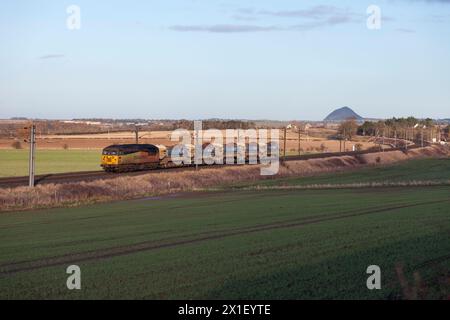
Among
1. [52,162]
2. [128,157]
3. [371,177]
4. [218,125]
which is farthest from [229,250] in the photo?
[218,125]

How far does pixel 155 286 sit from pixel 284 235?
9932 millimetres

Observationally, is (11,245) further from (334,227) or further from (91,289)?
(334,227)

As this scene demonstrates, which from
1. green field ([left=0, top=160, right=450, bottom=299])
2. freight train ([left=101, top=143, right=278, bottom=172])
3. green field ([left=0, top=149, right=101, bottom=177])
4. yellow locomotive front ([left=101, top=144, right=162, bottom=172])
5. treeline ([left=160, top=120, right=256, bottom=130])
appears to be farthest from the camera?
treeline ([left=160, top=120, right=256, bottom=130])

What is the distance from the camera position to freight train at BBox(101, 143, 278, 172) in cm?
6906

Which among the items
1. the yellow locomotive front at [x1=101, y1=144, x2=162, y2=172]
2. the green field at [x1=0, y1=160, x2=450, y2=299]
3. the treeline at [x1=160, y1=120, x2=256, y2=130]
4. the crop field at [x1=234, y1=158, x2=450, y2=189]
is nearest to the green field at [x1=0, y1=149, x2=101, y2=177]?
the yellow locomotive front at [x1=101, y1=144, x2=162, y2=172]

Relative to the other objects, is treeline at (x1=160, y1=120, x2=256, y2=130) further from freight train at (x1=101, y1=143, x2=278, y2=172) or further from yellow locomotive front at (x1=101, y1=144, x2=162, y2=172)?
yellow locomotive front at (x1=101, y1=144, x2=162, y2=172)

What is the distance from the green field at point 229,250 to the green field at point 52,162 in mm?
34255

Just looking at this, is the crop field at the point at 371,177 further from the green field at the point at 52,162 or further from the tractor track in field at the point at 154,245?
the tractor track in field at the point at 154,245

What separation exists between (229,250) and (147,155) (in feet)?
173

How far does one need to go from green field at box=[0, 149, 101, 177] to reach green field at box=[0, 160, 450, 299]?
34.3 metres

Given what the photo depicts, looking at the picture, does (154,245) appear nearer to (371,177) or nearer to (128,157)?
(128,157)

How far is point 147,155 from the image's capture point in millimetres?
73188

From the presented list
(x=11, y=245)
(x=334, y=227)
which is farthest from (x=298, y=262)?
(x=11, y=245)

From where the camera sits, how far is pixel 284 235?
2494 cm
